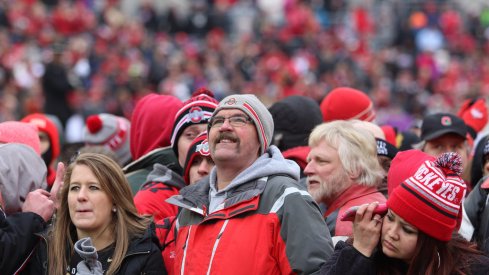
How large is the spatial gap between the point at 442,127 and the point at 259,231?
2505 millimetres

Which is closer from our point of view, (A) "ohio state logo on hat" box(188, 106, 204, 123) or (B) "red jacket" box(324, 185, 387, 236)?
(B) "red jacket" box(324, 185, 387, 236)

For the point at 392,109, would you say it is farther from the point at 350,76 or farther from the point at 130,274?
the point at 130,274

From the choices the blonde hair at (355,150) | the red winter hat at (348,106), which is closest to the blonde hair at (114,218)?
the blonde hair at (355,150)

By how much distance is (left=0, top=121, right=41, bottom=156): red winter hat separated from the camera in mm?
5852

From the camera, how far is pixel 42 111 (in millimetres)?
18156

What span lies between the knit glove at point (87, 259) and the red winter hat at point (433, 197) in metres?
1.48

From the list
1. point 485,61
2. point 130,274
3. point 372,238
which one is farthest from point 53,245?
point 485,61

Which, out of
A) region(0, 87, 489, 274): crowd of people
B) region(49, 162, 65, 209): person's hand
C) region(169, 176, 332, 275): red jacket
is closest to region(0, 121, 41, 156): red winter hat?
region(0, 87, 489, 274): crowd of people

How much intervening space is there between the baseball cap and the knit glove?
274 cm

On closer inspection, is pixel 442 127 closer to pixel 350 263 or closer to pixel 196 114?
pixel 196 114

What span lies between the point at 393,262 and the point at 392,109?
19.9m

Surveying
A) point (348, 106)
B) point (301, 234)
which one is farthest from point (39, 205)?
point (348, 106)

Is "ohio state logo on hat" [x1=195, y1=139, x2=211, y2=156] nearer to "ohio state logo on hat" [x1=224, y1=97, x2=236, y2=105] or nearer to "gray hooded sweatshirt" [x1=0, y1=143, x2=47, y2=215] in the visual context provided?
"ohio state logo on hat" [x1=224, y1=97, x2=236, y2=105]

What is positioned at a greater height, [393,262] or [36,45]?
[393,262]
